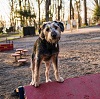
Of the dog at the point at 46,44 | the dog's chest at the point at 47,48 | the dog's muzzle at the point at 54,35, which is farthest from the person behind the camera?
the dog's chest at the point at 47,48

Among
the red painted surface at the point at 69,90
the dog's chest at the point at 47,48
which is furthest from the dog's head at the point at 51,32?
the red painted surface at the point at 69,90

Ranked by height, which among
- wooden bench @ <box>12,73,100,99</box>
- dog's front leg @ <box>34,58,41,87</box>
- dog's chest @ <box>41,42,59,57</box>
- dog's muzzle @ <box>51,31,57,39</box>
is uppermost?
dog's muzzle @ <box>51,31,57,39</box>

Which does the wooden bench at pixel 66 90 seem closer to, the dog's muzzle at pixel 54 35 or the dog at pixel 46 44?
the dog at pixel 46 44

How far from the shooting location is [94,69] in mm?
7590

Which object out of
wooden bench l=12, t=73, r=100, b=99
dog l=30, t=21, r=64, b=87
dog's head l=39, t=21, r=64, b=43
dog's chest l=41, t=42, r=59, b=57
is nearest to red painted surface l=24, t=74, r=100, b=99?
wooden bench l=12, t=73, r=100, b=99

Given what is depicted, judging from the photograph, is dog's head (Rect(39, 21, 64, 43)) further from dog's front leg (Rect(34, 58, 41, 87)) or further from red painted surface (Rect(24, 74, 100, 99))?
red painted surface (Rect(24, 74, 100, 99))

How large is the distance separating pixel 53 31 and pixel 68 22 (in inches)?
1014

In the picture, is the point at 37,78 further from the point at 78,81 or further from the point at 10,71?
the point at 10,71

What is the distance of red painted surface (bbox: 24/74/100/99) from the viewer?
3.89 metres

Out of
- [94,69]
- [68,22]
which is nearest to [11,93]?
[94,69]

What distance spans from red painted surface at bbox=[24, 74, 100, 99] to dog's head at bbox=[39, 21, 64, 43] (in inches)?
35.7

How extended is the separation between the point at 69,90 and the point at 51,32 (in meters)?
1.13

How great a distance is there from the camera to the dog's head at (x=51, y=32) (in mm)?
3743

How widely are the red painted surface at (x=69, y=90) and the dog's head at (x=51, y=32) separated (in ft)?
2.98
